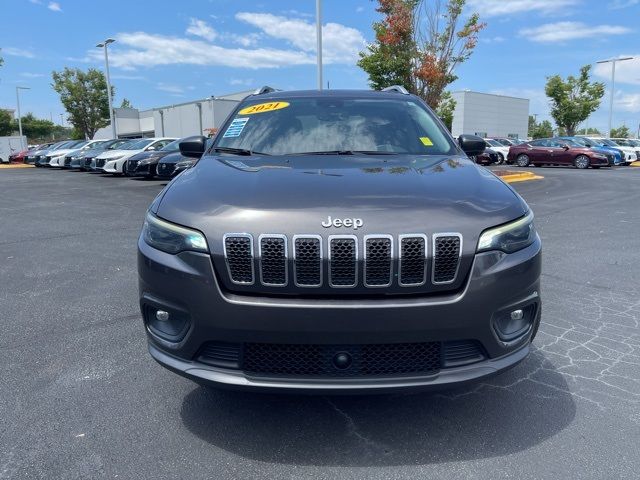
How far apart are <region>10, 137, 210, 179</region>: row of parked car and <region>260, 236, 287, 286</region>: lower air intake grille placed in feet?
39.7

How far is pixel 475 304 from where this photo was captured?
213 centimetres

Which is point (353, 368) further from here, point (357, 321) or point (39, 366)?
point (39, 366)

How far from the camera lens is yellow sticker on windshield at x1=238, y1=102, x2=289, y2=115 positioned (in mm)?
3834

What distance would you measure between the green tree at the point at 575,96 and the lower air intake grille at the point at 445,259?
42481 mm

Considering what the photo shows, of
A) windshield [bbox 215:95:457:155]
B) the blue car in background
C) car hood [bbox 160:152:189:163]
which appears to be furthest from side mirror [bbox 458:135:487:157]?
the blue car in background

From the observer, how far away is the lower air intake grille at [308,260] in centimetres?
208

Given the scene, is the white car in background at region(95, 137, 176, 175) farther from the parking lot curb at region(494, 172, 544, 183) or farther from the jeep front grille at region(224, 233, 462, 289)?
the jeep front grille at region(224, 233, 462, 289)

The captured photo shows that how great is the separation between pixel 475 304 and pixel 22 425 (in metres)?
2.32

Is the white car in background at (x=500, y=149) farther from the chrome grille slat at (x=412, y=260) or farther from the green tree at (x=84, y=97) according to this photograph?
the green tree at (x=84, y=97)

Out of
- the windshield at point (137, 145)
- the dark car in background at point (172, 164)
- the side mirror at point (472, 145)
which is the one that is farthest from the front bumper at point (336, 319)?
the windshield at point (137, 145)

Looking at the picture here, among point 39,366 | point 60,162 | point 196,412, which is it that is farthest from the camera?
point 60,162

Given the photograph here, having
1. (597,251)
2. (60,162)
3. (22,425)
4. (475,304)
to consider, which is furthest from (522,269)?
(60,162)

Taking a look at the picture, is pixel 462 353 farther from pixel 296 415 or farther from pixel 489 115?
pixel 489 115

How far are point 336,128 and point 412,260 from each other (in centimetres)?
175
